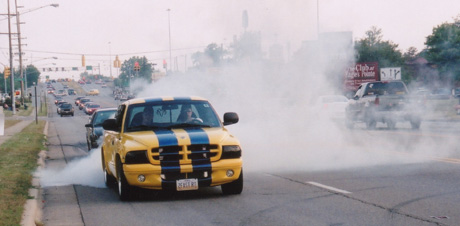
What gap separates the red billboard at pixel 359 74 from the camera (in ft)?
153

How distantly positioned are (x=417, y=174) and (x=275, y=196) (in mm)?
3474

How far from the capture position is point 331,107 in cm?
3117

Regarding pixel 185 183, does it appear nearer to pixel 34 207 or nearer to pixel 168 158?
pixel 168 158

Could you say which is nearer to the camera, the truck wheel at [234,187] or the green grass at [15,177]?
the green grass at [15,177]

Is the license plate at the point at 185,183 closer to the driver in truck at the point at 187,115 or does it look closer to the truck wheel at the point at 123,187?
the truck wheel at the point at 123,187

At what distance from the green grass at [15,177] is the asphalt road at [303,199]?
47 cm

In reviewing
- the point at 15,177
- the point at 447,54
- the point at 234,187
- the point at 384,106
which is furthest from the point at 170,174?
the point at 447,54

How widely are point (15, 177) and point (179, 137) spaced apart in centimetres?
569

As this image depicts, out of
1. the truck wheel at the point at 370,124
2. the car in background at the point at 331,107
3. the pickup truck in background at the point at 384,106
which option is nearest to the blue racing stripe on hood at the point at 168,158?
the pickup truck in background at the point at 384,106

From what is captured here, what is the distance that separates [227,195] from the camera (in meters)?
11.0

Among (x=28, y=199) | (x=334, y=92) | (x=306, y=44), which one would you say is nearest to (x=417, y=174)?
(x=28, y=199)

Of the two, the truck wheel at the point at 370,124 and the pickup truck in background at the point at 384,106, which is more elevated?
the pickup truck in background at the point at 384,106

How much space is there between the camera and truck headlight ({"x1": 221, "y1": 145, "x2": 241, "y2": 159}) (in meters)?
10.4

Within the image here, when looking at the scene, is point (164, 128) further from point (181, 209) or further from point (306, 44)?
point (306, 44)
